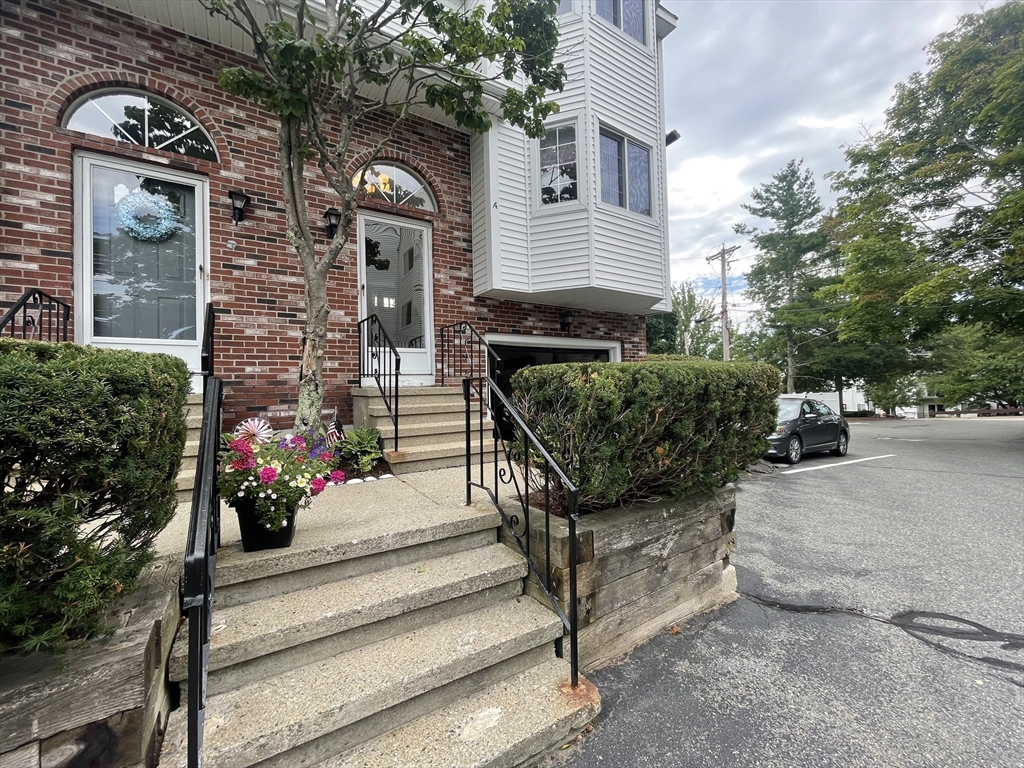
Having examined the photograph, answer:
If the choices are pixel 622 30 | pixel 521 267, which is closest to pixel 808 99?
pixel 622 30

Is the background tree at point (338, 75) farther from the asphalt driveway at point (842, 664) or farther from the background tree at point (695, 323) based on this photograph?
the background tree at point (695, 323)

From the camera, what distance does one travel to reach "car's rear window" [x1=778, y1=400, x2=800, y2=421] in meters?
8.39

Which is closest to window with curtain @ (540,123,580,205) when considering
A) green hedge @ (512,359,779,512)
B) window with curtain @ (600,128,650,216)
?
window with curtain @ (600,128,650,216)

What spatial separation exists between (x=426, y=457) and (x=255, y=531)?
81.0 inches

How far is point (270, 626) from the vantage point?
5.57 feet

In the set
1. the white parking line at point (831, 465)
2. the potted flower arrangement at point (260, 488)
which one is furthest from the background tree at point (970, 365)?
the potted flower arrangement at point (260, 488)

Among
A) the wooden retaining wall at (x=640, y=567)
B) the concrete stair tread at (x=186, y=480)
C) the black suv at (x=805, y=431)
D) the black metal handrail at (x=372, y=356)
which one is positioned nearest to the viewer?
the wooden retaining wall at (x=640, y=567)

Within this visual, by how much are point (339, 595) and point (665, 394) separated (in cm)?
189

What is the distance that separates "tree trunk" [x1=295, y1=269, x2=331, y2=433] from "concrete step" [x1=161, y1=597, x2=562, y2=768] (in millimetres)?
2152

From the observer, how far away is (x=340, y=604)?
1851mm

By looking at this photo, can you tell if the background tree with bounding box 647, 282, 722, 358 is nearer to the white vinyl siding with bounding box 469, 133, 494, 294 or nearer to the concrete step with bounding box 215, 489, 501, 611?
the white vinyl siding with bounding box 469, 133, 494, 294

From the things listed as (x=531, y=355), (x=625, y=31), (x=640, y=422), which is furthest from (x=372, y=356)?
(x=625, y=31)

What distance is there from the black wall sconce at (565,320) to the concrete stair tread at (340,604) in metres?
5.05

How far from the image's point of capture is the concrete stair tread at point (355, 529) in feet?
6.34
